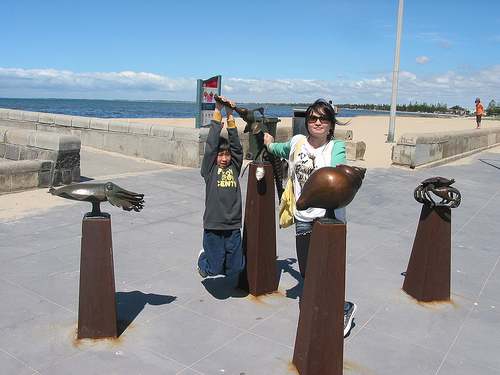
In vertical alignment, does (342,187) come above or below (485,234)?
above

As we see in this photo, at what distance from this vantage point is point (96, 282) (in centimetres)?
319

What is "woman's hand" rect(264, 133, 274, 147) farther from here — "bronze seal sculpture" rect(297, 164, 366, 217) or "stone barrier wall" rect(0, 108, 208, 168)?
"stone barrier wall" rect(0, 108, 208, 168)

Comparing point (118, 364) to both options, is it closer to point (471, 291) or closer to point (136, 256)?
point (136, 256)

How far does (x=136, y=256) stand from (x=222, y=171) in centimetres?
168

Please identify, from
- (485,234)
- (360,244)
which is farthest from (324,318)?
(485,234)

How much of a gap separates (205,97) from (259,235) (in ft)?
30.3

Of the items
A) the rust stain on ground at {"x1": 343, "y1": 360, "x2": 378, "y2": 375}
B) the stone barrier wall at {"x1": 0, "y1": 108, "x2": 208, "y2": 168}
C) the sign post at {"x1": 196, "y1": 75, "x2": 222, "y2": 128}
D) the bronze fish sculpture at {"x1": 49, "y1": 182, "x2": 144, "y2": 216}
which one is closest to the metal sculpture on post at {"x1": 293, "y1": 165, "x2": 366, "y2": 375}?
the rust stain on ground at {"x1": 343, "y1": 360, "x2": 378, "y2": 375}

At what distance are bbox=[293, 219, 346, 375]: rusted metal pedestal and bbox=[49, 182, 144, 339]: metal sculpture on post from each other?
137cm

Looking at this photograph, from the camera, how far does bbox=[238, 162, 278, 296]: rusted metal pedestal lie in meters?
3.99

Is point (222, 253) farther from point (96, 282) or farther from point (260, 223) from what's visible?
point (96, 282)

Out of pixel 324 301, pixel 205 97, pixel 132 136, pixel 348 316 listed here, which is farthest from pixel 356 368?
pixel 205 97

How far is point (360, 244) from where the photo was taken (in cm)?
570

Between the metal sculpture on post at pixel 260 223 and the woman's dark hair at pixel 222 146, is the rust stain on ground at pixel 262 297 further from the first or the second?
the woman's dark hair at pixel 222 146

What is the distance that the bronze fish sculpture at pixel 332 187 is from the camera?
108 inches
